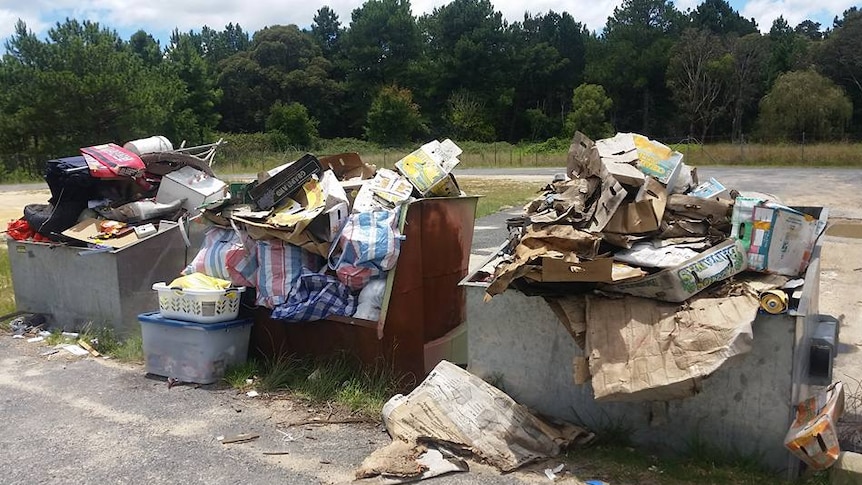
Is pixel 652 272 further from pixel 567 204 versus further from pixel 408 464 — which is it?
pixel 408 464

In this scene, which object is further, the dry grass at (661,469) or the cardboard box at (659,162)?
the cardboard box at (659,162)

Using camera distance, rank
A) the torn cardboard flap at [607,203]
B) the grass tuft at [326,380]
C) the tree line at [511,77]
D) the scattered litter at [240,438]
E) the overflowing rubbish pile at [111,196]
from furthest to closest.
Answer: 1. the tree line at [511,77]
2. the overflowing rubbish pile at [111,196]
3. the grass tuft at [326,380]
4. the scattered litter at [240,438]
5. the torn cardboard flap at [607,203]

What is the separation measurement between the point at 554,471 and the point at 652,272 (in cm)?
101

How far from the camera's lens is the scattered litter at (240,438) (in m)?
3.66

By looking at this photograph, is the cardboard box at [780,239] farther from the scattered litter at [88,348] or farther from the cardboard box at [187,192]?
the scattered litter at [88,348]

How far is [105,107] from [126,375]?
3174cm

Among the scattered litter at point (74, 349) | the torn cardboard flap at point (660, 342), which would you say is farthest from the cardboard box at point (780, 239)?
the scattered litter at point (74, 349)

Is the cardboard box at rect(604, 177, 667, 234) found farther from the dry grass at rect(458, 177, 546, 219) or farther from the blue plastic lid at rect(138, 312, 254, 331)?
the dry grass at rect(458, 177, 546, 219)

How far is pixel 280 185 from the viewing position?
479cm

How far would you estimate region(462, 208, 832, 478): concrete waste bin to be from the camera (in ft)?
9.76

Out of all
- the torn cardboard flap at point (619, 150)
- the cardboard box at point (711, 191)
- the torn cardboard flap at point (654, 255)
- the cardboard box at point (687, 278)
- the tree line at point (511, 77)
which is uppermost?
the tree line at point (511, 77)

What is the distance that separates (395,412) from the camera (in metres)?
3.56

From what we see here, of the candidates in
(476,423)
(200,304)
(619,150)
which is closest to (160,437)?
(200,304)

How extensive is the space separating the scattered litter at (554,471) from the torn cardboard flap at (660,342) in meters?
0.45
